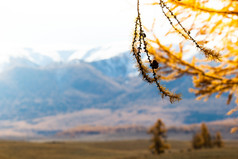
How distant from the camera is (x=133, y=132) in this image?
588 ft

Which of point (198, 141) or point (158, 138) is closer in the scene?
point (158, 138)

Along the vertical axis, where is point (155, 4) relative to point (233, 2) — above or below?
below

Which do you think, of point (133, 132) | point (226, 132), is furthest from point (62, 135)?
point (226, 132)

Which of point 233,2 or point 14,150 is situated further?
point 14,150

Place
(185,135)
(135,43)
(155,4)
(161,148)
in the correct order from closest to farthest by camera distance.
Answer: (135,43)
(155,4)
(161,148)
(185,135)

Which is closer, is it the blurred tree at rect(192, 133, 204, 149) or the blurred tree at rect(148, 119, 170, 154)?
the blurred tree at rect(148, 119, 170, 154)

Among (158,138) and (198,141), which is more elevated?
(158,138)

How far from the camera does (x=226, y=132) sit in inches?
7087

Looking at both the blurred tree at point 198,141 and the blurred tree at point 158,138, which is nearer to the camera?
the blurred tree at point 158,138

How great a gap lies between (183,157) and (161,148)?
1525 cm

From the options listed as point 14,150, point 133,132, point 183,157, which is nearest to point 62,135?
point 133,132

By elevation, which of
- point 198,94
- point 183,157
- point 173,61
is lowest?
point 183,157

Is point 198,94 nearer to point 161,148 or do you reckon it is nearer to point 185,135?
point 161,148

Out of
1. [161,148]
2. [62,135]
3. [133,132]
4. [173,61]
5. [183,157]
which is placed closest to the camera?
[173,61]
